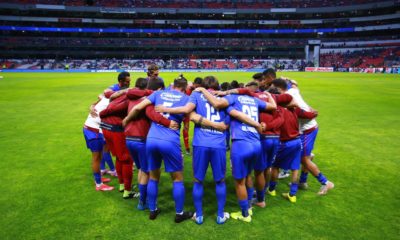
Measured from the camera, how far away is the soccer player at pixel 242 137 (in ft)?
15.0

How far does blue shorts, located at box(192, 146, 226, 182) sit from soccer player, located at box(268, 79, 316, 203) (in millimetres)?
1643

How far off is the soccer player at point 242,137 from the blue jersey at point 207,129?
5.0 inches

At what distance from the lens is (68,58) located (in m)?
74.7

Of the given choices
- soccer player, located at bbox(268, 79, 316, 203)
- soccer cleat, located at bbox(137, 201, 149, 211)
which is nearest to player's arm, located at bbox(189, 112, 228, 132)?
soccer player, located at bbox(268, 79, 316, 203)

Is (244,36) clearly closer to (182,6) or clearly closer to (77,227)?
(182,6)

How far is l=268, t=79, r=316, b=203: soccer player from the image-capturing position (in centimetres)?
550

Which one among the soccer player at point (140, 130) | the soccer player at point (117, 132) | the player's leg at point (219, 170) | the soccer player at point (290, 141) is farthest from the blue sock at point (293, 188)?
the soccer player at point (117, 132)

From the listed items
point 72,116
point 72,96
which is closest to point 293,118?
point 72,116

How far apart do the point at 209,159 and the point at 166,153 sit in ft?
2.34

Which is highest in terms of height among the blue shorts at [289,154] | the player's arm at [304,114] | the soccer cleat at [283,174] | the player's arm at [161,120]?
the player's arm at [161,120]

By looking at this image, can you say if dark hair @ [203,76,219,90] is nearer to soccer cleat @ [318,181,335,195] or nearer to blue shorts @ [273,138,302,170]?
blue shorts @ [273,138,302,170]

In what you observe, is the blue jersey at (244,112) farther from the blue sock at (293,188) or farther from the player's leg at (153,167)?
the blue sock at (293,188)

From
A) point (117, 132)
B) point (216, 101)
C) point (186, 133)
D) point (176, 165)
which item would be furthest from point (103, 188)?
point (216, 101)

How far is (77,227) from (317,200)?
4641 mm
